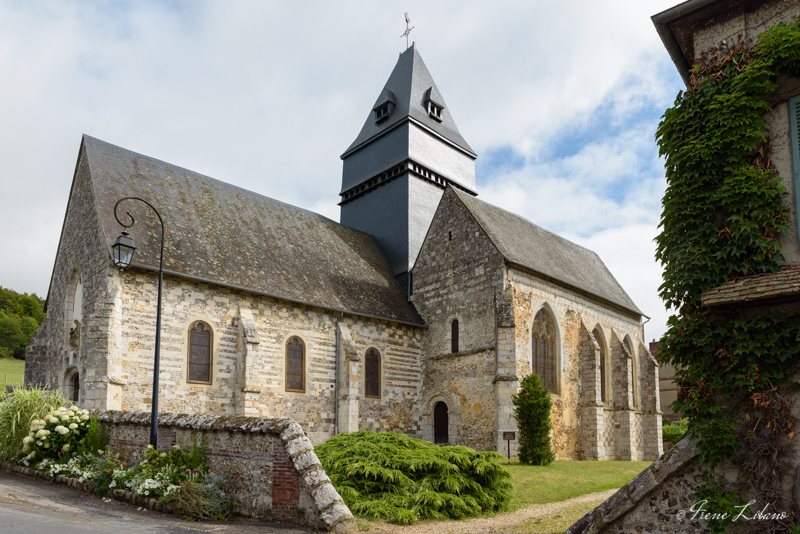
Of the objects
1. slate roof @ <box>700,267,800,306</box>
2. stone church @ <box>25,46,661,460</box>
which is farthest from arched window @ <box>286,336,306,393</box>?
slate roof @ <box>700,267,800,306</box>

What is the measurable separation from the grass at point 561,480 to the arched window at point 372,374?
528 centimetres

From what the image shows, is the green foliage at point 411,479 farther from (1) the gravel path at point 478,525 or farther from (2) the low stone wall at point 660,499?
(2) the low stone wall at point 660,499

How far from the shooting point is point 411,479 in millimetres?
10250

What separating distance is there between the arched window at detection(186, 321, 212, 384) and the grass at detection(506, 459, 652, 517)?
8.77 m

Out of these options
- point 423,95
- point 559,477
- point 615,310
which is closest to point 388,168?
point 423,95

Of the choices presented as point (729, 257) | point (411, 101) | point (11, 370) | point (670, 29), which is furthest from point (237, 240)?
point (11, 370)

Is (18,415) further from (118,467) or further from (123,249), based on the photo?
(123,249)

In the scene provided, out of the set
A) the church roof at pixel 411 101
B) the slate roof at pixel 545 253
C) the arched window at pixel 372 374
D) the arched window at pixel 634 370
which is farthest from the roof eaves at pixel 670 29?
the arched window at pixel 634 370

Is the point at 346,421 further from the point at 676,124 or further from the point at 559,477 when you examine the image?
the point at 676,124

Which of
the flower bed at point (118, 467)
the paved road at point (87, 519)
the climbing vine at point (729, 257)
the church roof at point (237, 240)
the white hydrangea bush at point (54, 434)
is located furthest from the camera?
the church roof at point (237, 240)

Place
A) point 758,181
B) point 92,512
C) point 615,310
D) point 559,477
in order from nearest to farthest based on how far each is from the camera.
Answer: point 758,181
point 92,512
point 559,477
point 615,310

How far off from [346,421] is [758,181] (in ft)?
50.2

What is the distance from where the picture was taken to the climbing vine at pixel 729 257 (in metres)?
6.07

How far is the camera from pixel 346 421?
1964cm
